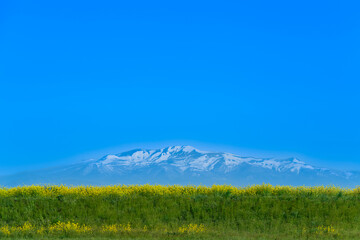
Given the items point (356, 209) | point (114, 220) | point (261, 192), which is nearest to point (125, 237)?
point (114, 220)

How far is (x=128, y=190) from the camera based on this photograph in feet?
68.8

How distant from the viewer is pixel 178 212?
62.0 feet

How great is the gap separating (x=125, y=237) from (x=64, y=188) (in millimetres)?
6941

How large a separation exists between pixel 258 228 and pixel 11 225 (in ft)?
35.7

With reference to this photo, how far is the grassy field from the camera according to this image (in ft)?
53.8

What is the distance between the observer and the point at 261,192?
69.5ft

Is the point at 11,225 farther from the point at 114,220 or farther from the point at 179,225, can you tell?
the point at 179,225

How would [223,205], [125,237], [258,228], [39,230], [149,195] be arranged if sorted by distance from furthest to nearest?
1. [149,195]
2. [223,205]
3. [258,228]
4. [39,230]
5. [125,237]

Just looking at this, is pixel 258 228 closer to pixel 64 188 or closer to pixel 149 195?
pixel 149 195

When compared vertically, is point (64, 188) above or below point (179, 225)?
above

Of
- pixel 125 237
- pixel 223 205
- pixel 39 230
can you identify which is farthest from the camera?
pixel 223 205

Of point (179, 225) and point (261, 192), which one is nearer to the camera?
point (179, 225)

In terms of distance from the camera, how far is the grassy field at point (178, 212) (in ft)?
53.8

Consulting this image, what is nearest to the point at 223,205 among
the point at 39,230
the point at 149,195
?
the point at 149,195
